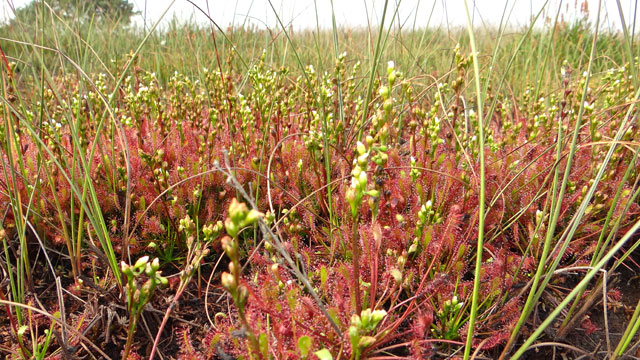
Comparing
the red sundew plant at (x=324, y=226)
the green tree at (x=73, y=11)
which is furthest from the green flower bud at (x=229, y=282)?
the green tree at (x=73, y=11)

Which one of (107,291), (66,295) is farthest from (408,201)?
(66,295)

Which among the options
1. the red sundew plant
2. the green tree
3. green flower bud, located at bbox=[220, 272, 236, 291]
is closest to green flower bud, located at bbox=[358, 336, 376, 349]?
the red sundew plant

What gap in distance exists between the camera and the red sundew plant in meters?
1.13

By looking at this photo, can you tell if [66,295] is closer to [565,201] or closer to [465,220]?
[465,220]

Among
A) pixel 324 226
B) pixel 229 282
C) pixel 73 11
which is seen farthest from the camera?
pixel 73 11

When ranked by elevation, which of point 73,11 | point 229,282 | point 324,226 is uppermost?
point 73,11

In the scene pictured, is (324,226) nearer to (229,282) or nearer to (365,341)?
(365,341)

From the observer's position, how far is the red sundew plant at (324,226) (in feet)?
3.72

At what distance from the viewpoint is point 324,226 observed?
1701 mm

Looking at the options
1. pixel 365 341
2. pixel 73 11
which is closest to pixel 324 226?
pixel 365 341

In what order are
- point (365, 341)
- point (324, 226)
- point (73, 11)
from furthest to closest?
point (73, 11) < point (324, 226) < point (365, 341)

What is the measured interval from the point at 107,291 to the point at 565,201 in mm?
1679

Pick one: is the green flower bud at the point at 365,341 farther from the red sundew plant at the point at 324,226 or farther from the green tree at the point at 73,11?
the green tree at the point at 73,11

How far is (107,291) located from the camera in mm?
1304
